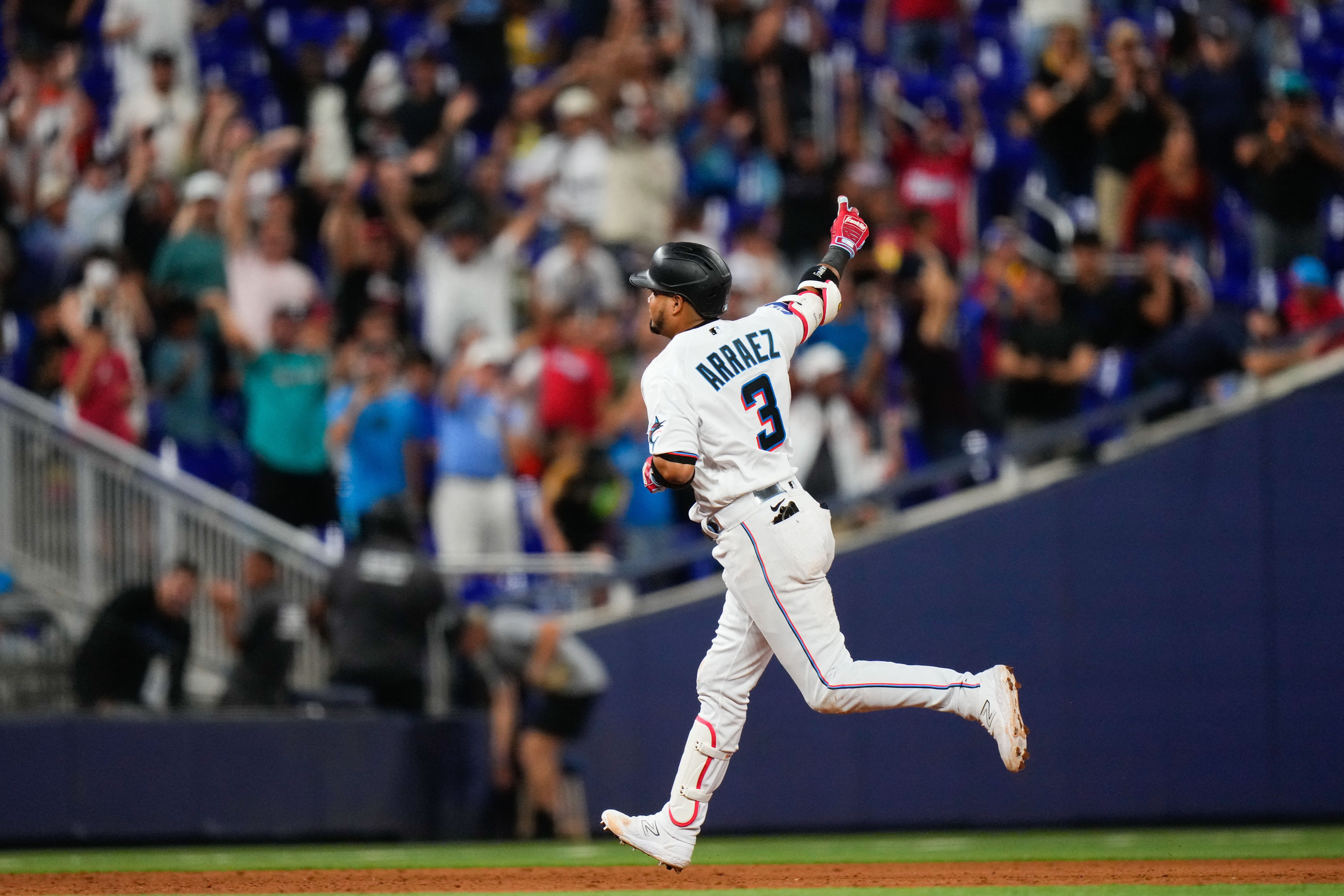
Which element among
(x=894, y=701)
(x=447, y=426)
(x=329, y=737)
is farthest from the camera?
(x=447, y=426)

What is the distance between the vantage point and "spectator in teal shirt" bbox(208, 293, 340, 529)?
36.8 feet

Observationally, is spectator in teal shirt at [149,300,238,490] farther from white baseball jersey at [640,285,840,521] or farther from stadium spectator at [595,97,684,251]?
white baseball jersey at [640,285,840,521]

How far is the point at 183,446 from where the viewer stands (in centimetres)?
1145

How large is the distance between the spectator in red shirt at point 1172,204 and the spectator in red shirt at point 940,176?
1271 millimetres

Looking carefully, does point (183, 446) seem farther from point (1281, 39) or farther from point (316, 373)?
point (1281, 39)

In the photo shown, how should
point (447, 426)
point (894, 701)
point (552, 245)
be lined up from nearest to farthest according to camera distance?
1. point (894, 701)
2. point (447, 426)
3. point (552, 245)

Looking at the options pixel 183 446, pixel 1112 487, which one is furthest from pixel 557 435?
pixel 1112 487

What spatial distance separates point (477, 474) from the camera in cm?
1098

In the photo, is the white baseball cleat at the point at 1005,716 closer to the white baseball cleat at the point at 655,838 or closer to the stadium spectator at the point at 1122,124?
the white baseball cleat at the point at 655,838

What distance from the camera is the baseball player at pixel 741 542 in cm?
629

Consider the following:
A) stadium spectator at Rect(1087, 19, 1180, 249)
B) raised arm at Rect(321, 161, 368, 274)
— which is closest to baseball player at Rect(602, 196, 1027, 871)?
raised arm at Rect(321, 161, 368, 274)

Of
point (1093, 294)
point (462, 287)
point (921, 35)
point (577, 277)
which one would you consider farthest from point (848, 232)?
point (921, 35)

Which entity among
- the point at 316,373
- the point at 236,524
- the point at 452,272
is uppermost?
the point at 452,272

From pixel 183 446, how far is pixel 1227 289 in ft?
23.1
